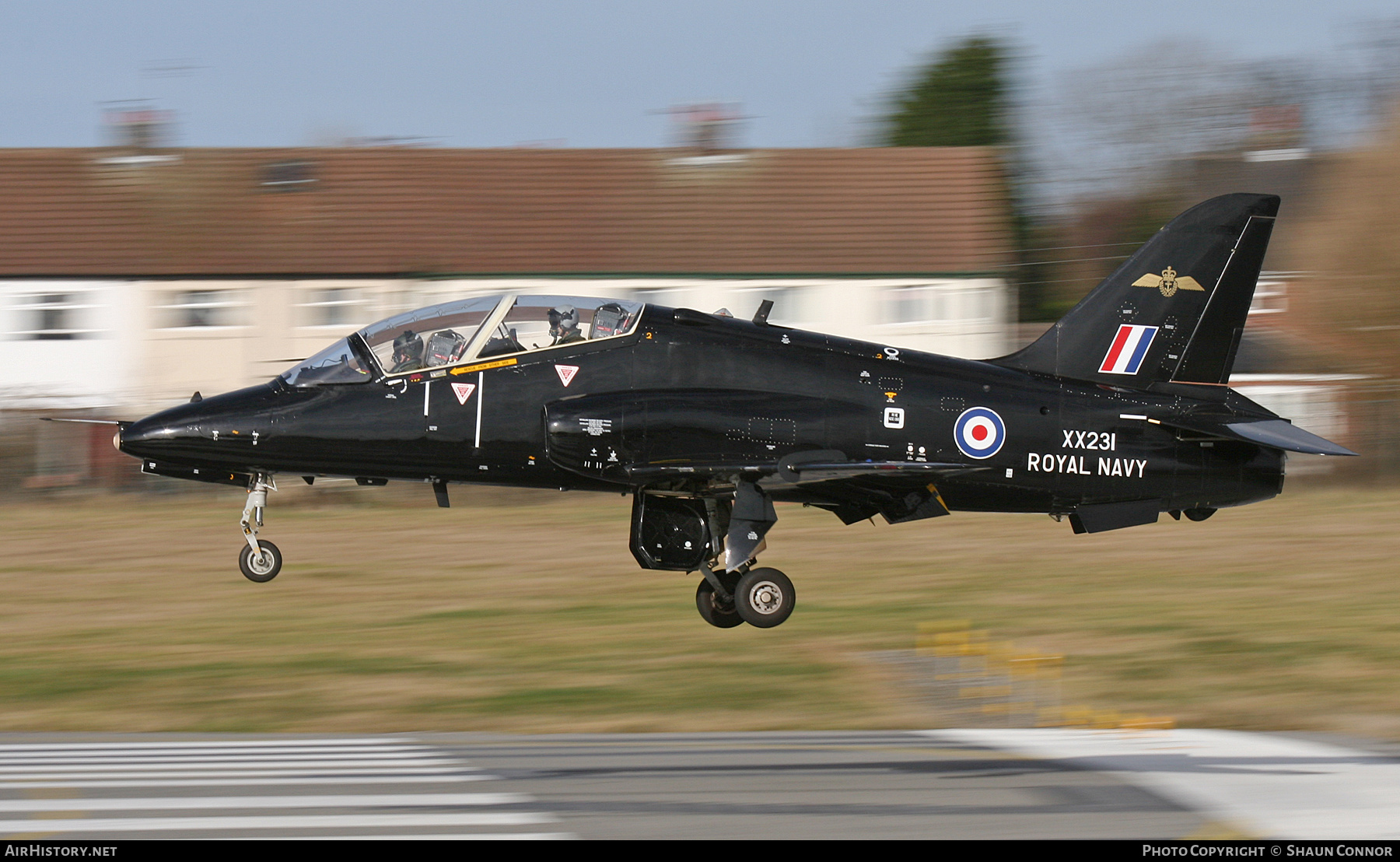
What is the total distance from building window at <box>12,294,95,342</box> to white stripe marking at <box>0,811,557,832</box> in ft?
94.5

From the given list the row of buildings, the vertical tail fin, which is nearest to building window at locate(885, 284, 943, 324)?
the row of buildings

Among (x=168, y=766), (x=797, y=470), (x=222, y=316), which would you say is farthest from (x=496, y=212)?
(x=168, y=766)

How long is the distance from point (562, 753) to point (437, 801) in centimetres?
182

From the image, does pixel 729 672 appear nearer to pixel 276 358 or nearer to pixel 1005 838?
pixel 1005 838

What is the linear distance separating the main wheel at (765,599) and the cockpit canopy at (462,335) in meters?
2.64

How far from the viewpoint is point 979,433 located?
13.8 m

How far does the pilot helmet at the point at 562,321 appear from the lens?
13.5 meters

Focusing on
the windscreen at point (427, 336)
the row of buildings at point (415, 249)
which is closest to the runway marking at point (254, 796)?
the windscreen at point (427, 336)

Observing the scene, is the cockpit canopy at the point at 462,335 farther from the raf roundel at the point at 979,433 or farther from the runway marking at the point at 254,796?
the runway marking at the point at 254,796

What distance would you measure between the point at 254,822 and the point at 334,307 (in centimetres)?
2738

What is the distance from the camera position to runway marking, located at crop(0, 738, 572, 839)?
7.45 meters

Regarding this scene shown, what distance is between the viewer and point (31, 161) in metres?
36.2
